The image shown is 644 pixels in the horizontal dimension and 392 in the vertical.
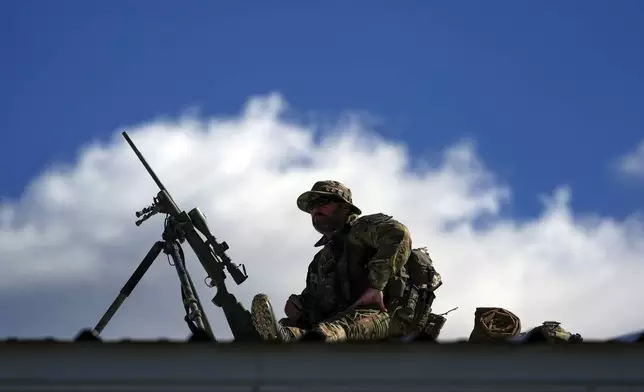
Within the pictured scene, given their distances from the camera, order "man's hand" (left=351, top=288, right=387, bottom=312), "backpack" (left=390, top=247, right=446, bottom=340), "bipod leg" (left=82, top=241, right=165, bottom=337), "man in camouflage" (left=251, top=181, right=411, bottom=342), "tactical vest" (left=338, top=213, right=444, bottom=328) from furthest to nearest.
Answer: "bipod leg" (left=82, top=241, right=165, bottom=337)
"backpack" (left=390, top=247, right=446, bottom=340)
"tactical vest" (left=338, top=213, right=444, bottom=328)
"man's hand" (left=351, top=288, right=387, bottom=312)
"man in camouflage" (left=251, top=181, right=411, bottom=342)

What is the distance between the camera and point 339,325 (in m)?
10.2

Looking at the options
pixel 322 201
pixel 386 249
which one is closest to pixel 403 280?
pixel 386 249

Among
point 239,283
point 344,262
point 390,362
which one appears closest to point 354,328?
point 344,262

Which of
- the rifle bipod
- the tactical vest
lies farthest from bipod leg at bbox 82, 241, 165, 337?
the tactical vest

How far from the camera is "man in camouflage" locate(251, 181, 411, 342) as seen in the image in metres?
10.3

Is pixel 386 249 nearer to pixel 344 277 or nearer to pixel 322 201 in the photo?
pixel 344 277

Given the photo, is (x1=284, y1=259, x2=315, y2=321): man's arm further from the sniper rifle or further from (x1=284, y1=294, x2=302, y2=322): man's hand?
the sniper rifle

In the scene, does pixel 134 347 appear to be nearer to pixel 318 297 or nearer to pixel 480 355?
pixel 480 355

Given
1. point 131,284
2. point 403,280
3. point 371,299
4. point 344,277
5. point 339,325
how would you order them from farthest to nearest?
point 131,284, point 403,280, point 344,277, point 371,299, point 339,325

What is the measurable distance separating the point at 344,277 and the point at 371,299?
24.2 inches

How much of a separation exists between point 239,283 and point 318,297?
4094 millimetres

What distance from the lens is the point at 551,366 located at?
22.7 feet

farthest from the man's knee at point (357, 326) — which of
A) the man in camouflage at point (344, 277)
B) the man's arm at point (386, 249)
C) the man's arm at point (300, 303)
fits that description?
the man's arm at point (300, 303)

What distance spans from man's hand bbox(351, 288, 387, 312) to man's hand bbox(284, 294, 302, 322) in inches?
45.0
